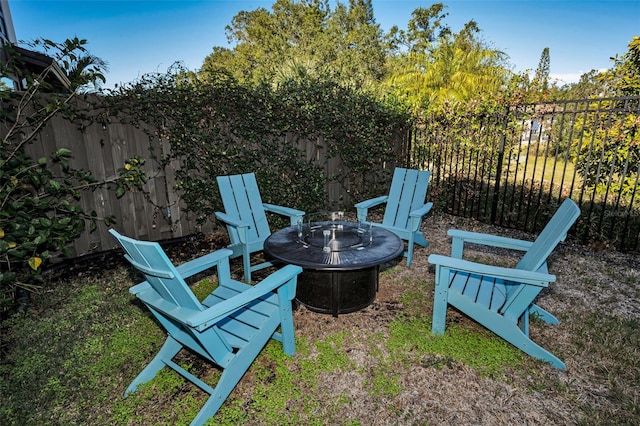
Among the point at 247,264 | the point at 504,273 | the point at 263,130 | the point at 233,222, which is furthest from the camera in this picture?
the point at 263,130

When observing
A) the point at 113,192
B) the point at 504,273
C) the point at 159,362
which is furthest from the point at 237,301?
the point at 113,192

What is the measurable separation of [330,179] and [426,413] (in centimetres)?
409

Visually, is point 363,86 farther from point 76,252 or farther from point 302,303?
point 76,252

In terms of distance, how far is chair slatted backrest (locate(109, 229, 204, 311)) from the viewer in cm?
137

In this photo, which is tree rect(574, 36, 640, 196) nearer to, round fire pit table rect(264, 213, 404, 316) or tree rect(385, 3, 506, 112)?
round fire pit table rect(264, 213, 404, 316)

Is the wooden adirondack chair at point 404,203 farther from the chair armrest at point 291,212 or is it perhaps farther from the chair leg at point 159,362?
the chair leg at point 159,362

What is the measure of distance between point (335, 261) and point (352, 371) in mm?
684

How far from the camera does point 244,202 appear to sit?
3457 mm

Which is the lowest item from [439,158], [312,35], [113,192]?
[113,192]

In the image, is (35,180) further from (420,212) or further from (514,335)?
(514,335)

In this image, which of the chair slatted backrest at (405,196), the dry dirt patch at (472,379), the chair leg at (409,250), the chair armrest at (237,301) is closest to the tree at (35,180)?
the chair armrest at (237,301)

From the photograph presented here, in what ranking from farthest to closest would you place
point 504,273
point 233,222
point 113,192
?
point 113,192
point 233,222
point 504,273

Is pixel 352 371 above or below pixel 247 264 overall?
below

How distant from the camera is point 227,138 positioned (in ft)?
13.4
